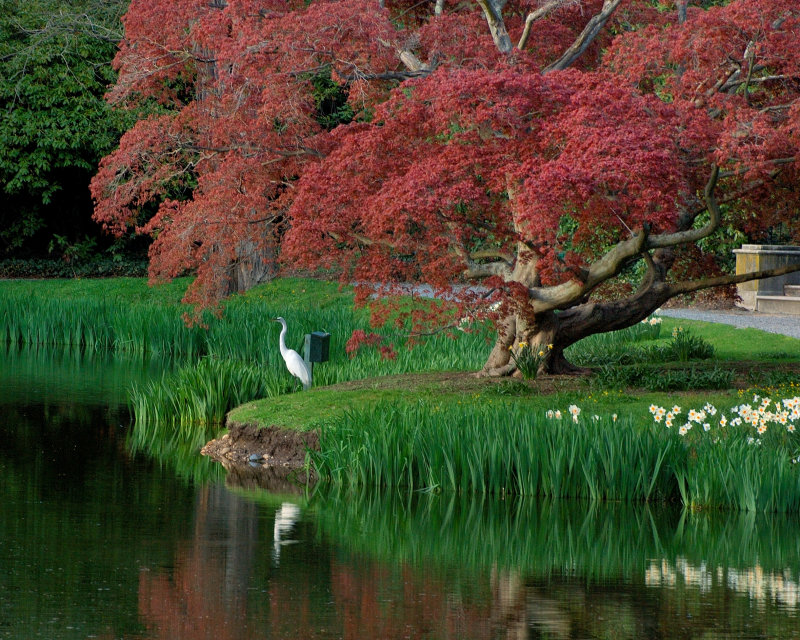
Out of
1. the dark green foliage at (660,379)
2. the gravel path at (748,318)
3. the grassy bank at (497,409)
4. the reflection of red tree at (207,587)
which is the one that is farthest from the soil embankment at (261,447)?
the gravel path at (748,318)

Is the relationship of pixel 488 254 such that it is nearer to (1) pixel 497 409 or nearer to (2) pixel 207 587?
(1) pixel 497 409

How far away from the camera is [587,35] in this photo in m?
12.2

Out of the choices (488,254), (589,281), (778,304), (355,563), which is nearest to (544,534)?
(355,563)

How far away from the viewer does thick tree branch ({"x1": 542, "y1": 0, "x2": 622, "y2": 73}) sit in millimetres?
12047

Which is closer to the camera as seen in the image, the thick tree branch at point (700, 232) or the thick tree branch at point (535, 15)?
the thick tree branch at point (700, 232)

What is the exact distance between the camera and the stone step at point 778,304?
76.4 feet

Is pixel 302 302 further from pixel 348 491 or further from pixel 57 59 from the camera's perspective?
pixel 348 491

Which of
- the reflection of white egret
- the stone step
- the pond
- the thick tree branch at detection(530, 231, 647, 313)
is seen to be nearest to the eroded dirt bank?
the pond

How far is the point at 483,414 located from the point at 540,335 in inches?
106

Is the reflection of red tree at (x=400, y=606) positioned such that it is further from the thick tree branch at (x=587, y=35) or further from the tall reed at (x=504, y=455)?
the thick tree branch at (x=587, y=35)

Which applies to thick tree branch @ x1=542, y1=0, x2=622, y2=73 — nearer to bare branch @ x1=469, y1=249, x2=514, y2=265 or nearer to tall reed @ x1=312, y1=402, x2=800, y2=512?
bare branch @ x1=469, y1=249, x2=514, y2=265

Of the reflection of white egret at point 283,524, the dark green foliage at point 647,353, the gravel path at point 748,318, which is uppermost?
the gravel path at point 748,318

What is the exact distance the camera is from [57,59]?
2777 centimetres

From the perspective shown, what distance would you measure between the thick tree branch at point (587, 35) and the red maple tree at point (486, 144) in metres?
0.02
